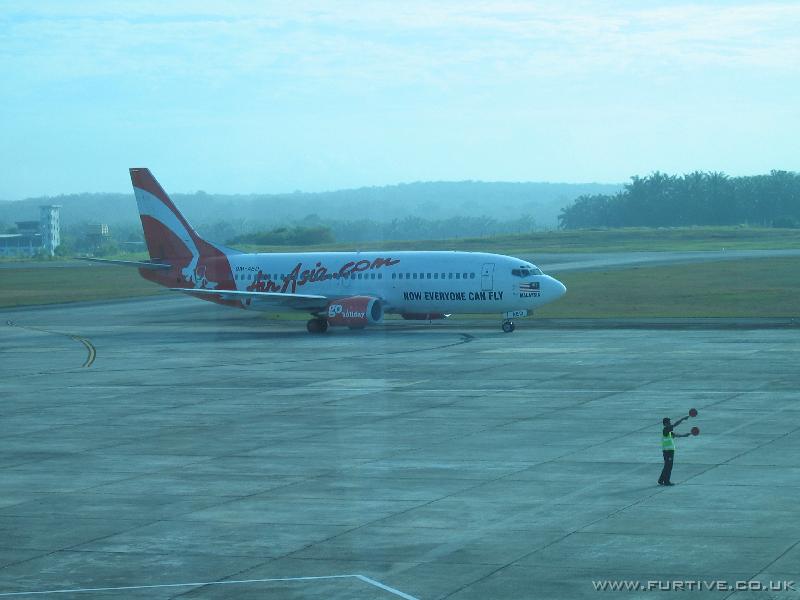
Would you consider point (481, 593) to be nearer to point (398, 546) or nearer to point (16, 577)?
point (398, 546)

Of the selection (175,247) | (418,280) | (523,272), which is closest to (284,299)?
(418,280)

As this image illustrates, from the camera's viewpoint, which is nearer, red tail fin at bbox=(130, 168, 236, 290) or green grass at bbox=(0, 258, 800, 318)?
red tail fin at bbox=(130, 168, 236, 290)

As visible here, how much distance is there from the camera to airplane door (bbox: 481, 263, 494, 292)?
6141cm

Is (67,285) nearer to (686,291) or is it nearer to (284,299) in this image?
(284,299)

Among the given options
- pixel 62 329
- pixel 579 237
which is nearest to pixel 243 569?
pixel 62 329

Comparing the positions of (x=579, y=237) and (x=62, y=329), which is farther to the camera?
(x=579, y=237)

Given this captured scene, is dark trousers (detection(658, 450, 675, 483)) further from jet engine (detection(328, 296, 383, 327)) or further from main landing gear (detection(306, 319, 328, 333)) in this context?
main landing gear (detection(306, 319, 328, 333))

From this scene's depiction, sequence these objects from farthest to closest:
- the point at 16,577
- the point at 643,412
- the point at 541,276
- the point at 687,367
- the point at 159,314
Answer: the point at 159,314 < the point at 541,276 < the point at 687,367 < the point at 643,412 < the point at 16,577

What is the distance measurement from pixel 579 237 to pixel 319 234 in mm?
38869

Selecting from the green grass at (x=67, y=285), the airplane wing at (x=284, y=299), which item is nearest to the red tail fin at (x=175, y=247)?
the airplane wing at (x=284, y=299)

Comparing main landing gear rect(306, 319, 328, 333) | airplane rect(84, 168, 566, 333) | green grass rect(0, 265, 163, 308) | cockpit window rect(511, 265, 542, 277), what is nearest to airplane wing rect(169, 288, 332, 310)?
airplane rect(84, 168, 566, 333)

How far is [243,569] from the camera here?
64.8ft

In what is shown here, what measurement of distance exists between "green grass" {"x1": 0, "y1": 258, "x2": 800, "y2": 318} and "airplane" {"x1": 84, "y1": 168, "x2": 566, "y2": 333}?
10.2 metres

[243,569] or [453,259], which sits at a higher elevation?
[453,259]
